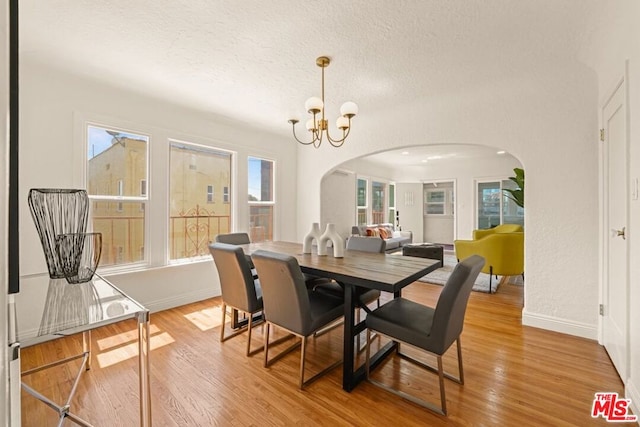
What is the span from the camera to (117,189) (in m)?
3.15

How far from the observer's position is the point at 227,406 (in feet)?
5.86

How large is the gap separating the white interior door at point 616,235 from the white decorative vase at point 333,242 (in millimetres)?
1888

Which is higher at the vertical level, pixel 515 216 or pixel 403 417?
pixel 515 216

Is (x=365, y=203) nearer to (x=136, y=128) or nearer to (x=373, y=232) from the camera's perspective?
(x=373, y=232)

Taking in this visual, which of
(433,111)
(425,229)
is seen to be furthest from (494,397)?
(425,229)

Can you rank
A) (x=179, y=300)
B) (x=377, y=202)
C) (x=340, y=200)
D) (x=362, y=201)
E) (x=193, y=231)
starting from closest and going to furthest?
(x=179, y=300), (x=193, y=231), (x=340, y=200), (x=362, y=201), (x=377, y=202)

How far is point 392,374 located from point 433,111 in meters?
2.95

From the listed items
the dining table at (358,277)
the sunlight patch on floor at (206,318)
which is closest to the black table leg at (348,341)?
the dining table at (358,277)

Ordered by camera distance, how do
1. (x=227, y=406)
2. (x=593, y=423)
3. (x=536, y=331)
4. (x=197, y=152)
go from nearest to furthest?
(x=593, y=423) → (x=227, y=406) → (x=536, y=331) → (x=197, y=152)

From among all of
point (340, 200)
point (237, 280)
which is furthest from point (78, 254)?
point (340, 200)

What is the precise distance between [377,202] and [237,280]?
6285 mm

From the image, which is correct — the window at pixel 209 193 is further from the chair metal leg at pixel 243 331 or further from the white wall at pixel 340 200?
the white wall at pixel 340 200

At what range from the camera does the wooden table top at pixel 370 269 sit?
1.79 m

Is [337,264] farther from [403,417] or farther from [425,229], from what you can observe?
[425,229]
